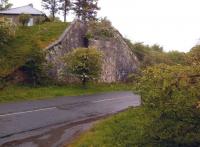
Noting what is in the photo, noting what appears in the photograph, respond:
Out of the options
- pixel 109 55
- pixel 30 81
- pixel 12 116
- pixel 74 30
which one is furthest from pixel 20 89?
pixel 109 55

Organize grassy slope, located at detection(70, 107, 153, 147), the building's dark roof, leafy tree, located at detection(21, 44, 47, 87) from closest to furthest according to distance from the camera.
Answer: grassy slope, located at detection(70, 107, 153, 147)
leafy tree, located at detection(21, 44, 47, 87)
the building's dark roof

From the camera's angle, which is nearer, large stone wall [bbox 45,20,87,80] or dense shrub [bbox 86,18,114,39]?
large stone wall [bbox 45,20,87,80]

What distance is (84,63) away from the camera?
29828 millimetres

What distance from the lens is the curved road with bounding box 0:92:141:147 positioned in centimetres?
1312

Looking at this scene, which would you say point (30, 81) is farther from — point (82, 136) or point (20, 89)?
point (82, 136)

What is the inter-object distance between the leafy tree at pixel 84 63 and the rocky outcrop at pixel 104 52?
126 cm

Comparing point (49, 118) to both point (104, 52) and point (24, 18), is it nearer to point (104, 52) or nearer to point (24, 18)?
point (104, 52)

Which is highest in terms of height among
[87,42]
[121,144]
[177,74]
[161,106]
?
[87,42]

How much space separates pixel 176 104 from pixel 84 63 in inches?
739

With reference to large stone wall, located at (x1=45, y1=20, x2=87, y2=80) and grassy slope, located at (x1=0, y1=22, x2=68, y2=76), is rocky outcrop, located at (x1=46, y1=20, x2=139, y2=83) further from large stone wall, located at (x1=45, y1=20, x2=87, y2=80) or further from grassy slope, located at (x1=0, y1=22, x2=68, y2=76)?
grassy slope, located at (x1=0, y1=22, x2=68, y2=76)

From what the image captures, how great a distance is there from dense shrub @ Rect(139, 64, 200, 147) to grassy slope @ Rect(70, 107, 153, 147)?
83cm

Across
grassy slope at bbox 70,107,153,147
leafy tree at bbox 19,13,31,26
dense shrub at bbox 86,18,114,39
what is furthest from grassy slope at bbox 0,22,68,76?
grassy slope at bbox 70,107,153,147

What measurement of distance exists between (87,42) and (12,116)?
20844 mm

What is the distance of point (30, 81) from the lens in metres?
28.3
